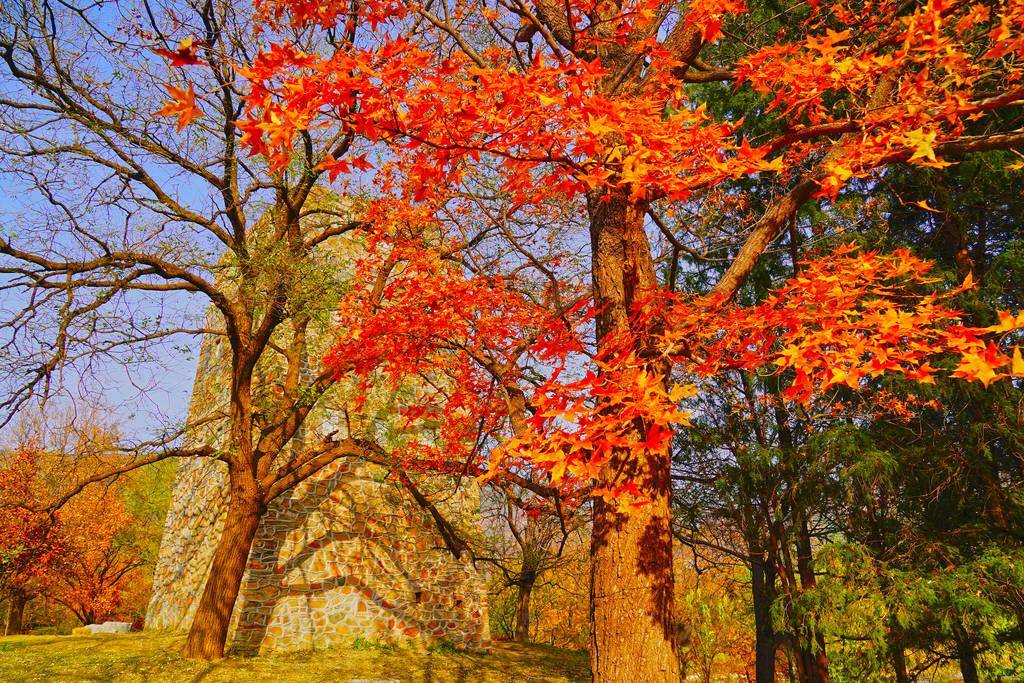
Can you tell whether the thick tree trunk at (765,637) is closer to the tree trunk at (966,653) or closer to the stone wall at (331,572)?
the tree trunk at (966,653)

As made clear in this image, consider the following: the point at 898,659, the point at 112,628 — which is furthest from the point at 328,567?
the point at 898,659

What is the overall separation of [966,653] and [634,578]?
8.64 metres

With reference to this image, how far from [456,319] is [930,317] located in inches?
188

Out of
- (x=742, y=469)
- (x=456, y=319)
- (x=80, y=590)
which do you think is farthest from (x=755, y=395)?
(x=80, y=590)

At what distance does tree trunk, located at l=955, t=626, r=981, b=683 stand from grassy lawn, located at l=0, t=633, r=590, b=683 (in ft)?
17.2

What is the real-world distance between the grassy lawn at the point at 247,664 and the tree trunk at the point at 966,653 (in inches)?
206

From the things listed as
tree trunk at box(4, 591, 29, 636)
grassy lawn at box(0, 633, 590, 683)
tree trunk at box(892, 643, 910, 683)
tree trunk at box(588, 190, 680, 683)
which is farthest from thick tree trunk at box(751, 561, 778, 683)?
tree trunk at box(4, 591, 29, 636)

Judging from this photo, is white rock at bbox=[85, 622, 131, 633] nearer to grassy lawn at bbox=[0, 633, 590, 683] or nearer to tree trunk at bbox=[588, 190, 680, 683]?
grassy lawn at bbox=[0, 633, 590, 683]

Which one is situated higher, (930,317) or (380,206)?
(380,206)

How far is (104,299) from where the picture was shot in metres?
7.06

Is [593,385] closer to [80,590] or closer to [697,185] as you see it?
[697,185]

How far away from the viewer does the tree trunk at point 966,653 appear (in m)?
7.66

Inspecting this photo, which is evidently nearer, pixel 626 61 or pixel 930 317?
pixel 930 317

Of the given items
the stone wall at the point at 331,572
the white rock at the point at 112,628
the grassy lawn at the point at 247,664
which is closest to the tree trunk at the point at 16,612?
the white rock at the point at 112,628
